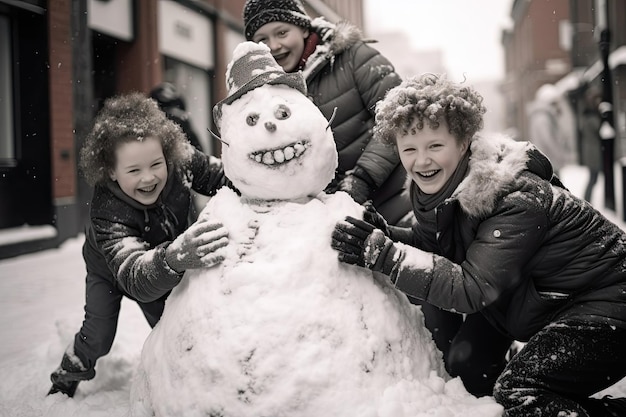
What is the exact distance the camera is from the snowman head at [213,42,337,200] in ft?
6.39

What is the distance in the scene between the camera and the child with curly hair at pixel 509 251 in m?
1.89

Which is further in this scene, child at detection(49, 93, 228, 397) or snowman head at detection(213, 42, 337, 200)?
child at detection(49, 93, 228, 397)

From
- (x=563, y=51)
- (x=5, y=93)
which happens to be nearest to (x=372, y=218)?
(x=5, y=93)

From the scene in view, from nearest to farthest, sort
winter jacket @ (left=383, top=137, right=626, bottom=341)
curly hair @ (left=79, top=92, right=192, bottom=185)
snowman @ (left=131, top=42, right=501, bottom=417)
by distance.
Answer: snowman @ (left=131, top=42, right=501, bottom=417) → winter jacket @ (left=383, top=137, right=626, bottom=341) → curly hair @ (left=79, top=92, right=192, bottom=185)

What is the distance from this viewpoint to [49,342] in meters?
3.58

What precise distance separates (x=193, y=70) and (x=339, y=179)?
8.00 metres

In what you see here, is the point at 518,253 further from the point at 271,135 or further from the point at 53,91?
the point at 53,91

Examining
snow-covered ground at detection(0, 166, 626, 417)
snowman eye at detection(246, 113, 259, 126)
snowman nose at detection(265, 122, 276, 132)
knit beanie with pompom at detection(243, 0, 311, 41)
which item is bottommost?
snow-covered ground at detection(0, 166, 626, 417)

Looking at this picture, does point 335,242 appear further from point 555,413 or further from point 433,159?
point 555,413

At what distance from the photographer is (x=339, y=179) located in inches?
103

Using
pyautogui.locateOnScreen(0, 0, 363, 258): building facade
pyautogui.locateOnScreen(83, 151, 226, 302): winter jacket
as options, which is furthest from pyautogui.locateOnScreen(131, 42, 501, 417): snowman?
pyautogui.locateOnScreen(0, 0, 363, 258): building facade

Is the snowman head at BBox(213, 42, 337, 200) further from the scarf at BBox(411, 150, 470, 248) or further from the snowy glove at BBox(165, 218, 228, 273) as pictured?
the scarf at BBox(411, 150, 470, 248)

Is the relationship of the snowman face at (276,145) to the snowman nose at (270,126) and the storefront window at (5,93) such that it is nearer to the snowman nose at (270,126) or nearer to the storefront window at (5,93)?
the snowman nose at (270,126)

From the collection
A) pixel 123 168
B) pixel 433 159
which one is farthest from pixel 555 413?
pixel 123 168
